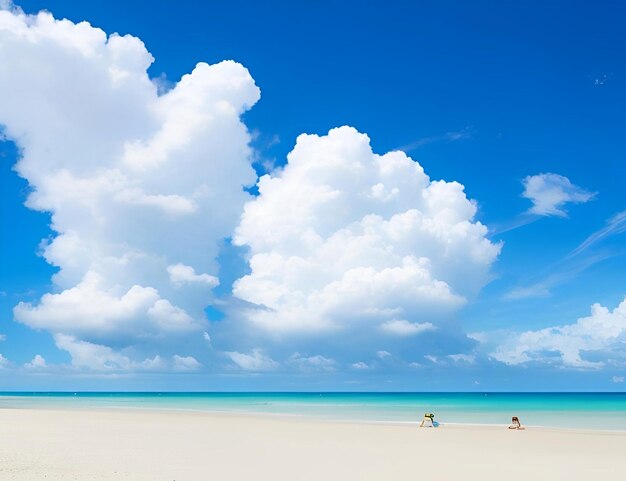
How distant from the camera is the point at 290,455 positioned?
22.4 m

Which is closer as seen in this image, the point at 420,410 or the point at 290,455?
the point at 290,455

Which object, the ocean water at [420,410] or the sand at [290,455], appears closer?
the sand at [290,455]

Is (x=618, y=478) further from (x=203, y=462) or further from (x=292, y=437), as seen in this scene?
(x=292, y=437)

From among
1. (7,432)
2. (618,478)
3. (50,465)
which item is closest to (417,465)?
(618,478)

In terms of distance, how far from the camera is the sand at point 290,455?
17.8 metres

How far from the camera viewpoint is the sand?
58.4ft

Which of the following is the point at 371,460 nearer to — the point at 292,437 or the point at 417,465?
the point at 417,465

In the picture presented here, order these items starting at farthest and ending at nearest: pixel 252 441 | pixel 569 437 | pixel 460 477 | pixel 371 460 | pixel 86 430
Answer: pixel 569 437
pixel 86 430
pixel 252 441
pixel 371 460
pixel 460 477

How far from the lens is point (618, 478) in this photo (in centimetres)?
1881

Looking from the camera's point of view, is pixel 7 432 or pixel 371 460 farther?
pixel 7 432

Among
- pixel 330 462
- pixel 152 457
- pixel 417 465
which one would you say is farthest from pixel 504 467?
pixel 152 457

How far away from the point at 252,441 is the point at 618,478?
51.6 feet

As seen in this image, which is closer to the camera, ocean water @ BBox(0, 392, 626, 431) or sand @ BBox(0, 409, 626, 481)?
sand @ BBox(0, 409, 626, 481)

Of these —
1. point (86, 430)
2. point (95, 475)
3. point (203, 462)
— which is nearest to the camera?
point (95, 475)
